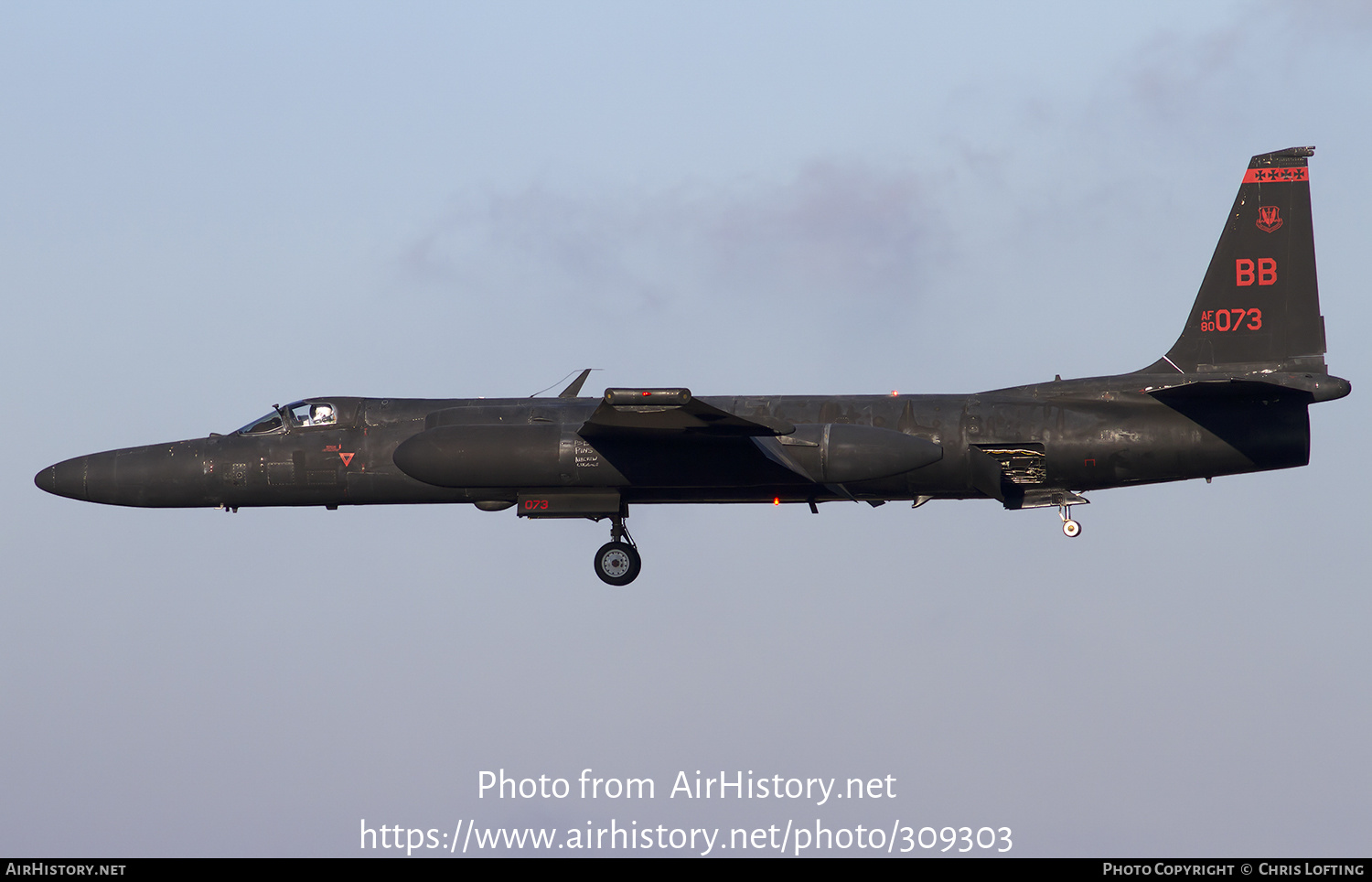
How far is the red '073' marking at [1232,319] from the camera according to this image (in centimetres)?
2444

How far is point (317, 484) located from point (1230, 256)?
46.8 ft

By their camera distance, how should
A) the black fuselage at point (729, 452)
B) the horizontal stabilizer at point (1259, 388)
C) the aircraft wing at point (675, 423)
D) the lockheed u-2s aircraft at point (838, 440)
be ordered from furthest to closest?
1. the black fuselage at point (729, 452)
2. the lockheed u-2s aircraft at point (838, 440)
3. the horizontal stabilizer at point (1259, 388)
4. the aircraft wing at point (675, 423)

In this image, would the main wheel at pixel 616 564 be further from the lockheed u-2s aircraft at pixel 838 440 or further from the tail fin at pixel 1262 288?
the tail fin at pixel 1262 288

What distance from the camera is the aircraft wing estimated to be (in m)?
22.4

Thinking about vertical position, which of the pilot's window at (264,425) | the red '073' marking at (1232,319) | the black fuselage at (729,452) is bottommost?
the black fuselage at (729,452)

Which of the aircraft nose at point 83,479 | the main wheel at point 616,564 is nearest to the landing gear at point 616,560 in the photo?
the main wheel at point 616,564

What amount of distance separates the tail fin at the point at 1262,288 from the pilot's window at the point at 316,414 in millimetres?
12413

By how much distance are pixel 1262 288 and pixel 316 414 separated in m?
14.5

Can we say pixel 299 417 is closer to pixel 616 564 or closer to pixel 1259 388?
pixel 616 564

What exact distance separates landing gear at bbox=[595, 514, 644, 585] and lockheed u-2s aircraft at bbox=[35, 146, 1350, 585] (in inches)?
0.8

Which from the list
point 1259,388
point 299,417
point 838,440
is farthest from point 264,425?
point 1259,388

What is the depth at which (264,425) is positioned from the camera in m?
25.7

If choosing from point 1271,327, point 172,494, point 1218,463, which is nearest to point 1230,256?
point 1271,327

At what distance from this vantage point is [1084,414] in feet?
78.9
